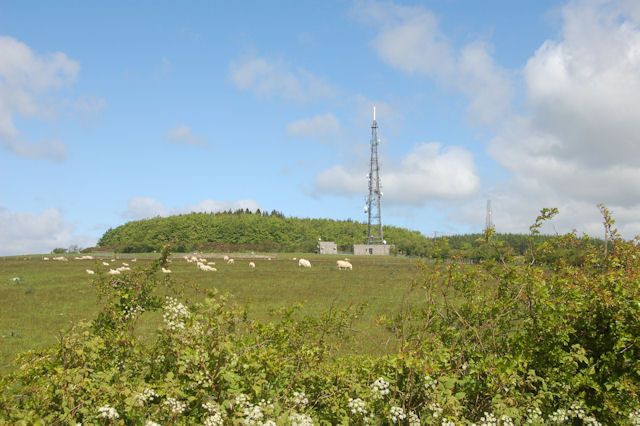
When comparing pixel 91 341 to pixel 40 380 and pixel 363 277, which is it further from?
pixel 363 277

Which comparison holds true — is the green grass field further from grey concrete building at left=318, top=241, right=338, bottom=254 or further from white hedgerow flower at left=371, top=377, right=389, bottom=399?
grey concrete building at left=318, top=241, right=338, bottom=254

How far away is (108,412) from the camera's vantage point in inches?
204

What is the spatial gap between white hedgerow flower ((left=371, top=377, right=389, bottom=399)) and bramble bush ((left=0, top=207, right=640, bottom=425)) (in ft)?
0.07

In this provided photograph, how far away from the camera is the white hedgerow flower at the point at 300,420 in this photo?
513cm

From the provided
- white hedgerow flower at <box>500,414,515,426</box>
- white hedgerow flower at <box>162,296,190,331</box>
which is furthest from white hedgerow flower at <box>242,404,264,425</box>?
white hedgerow flower at <box>500,414,515,426</box>

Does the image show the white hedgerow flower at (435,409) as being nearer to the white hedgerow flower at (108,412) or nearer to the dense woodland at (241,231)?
the white hedgerow flower at (108,412)

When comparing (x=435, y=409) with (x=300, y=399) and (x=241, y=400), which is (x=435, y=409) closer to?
(x=300, y=399)

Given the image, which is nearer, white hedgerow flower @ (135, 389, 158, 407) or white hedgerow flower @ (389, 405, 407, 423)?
white hedgerow flower @ (135, 389, 158, 407)

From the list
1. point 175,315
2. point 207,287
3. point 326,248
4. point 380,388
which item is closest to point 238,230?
point 326,248

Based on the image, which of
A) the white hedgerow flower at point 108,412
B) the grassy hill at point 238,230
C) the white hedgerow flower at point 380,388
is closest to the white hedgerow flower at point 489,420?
the white hedgerow flower at point 380,388

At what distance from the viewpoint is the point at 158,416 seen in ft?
17.7

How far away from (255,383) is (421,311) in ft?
7.83

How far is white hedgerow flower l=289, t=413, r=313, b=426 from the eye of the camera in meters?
5.13

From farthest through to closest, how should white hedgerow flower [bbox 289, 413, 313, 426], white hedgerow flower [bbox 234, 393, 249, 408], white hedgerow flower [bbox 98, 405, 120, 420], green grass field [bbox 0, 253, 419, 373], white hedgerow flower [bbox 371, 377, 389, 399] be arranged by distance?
green grass field [bbox 0, 253, 419, 373] → white hedgerow flower [bbox 371, 377, 389, 399] → white hedgerow flower [bbox 234, 393, 249, 408] → white hedgerow flower [bbox 289, 413, 313, 426] → white hedgerow flower [bbox 98, 405, 120, 420]
